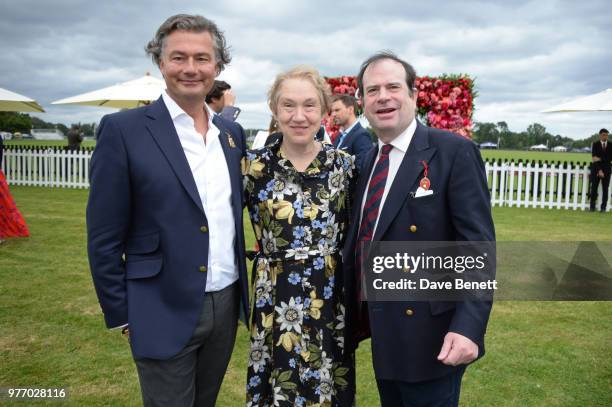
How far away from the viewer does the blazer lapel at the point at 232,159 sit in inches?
94.1

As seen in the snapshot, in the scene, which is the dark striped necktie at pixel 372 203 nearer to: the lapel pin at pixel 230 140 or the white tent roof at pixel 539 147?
the lapel pin at pixel 230 140

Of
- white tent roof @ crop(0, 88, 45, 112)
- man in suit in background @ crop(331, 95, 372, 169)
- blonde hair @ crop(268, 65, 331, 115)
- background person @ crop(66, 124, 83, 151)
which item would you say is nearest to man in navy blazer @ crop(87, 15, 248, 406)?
blonde hair @ crop(268, 65, 331, 115)

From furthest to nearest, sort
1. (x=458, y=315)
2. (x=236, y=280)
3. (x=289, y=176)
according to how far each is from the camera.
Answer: (x=289, y=176) → (x=236, y=280) → (x=458, y=315)

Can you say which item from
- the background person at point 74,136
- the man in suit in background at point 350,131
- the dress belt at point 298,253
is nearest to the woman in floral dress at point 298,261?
the dress belt at point 298,253

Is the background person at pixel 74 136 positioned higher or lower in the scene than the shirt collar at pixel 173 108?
higher

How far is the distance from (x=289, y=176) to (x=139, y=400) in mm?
2265

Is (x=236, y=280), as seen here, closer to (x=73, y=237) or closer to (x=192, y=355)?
(x=192, y=355)

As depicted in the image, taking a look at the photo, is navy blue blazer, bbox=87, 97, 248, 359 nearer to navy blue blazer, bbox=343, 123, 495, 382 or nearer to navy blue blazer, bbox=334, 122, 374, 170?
navy blue blazer, bbox=343, 123, 495, 382

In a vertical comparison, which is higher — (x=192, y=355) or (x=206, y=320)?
(x=206, y=320)

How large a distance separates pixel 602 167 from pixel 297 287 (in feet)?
47.5

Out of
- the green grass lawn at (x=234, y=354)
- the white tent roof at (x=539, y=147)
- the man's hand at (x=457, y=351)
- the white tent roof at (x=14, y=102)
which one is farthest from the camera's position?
the white tent roof at (x=539, y=147)

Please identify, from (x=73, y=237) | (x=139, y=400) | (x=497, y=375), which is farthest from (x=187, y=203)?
(x=73, y=237)

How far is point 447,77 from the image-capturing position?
36.3ft

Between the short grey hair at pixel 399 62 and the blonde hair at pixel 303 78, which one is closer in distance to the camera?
the short grey hair at pixel 399 62
